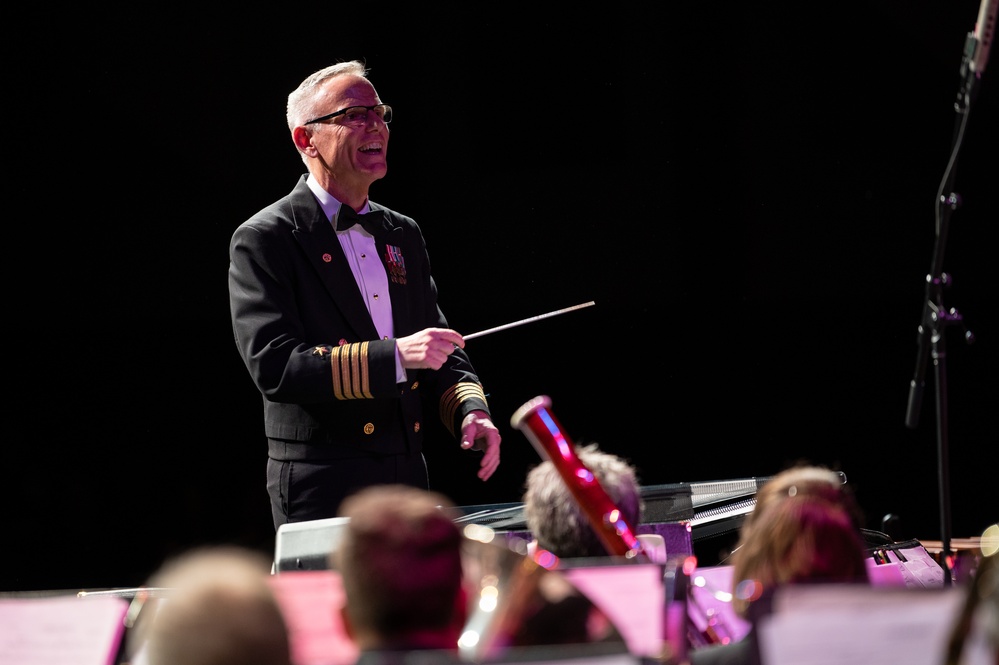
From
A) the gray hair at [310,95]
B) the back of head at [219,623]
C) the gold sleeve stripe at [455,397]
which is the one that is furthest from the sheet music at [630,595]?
the gray hair at [310,95]

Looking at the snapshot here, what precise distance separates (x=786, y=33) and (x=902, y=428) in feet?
5.18

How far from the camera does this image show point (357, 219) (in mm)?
2795

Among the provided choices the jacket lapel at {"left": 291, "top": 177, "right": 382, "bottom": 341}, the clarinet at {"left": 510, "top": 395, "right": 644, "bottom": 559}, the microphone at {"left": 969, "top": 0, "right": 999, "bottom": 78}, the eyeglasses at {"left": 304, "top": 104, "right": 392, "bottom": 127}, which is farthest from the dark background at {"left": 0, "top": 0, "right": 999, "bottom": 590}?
the clarinet at {"left": 510, "top": 395, "right": 644, "bottom": 559}

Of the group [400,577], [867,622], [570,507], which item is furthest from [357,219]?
[867,622]

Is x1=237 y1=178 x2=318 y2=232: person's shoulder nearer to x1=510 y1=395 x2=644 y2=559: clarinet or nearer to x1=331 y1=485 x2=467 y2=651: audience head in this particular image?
x1=510 y1=395 x2=644 y2=559: clarinet

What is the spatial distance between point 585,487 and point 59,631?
80cm

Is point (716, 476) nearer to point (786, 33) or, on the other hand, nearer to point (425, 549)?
point (786, 33)

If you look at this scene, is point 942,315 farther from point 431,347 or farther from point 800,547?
point 800,547

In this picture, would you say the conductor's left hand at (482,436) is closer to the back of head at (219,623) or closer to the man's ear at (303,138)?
the man's ear at (303,138)

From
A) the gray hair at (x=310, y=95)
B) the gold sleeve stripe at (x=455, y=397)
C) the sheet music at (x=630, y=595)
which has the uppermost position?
the gray hair at (x=310, y=95)

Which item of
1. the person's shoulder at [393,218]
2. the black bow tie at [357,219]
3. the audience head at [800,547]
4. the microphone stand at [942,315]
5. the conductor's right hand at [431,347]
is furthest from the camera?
the microphone stand at [942,315]

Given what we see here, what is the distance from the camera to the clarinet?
1.79 meters

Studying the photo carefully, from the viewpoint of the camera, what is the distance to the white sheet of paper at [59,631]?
4.52 ft

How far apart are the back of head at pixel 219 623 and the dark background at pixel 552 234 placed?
3.29 metres
